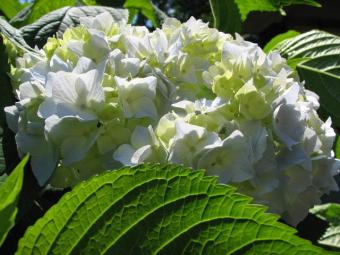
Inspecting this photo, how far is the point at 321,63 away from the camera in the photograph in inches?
42.5

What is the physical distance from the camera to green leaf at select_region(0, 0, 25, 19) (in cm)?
121

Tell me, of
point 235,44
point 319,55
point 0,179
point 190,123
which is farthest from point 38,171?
point 319,55

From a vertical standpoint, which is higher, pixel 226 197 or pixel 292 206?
pixel 226 197

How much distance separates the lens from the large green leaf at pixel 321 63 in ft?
3.39

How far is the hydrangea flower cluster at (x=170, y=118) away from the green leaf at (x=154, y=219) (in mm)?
112

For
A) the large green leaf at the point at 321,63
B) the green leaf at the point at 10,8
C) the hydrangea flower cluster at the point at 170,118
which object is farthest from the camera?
the green leaf at the point at 10,8

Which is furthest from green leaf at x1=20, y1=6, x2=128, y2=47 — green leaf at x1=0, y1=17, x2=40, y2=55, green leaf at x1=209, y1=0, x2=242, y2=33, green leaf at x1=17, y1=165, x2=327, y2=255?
green leaf at x1=17, y1=165, x2=327, y2=255

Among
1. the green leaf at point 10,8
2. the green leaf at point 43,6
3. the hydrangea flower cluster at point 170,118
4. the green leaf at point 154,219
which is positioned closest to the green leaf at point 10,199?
the green leaf at point 154,219

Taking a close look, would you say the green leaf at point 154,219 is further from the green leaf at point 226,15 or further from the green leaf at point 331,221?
the green leaf at point 226,15

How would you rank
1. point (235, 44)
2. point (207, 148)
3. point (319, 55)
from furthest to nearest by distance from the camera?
1. point (319, 55)
2. point (235, 44)
3. point (207, 148)

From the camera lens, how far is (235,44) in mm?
741

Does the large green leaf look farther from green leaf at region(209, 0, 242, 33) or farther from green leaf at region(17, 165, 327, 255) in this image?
green leaf at region(17, 165, 327, 255)

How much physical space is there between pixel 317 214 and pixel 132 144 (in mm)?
287

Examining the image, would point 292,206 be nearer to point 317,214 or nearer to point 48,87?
point 317,214
